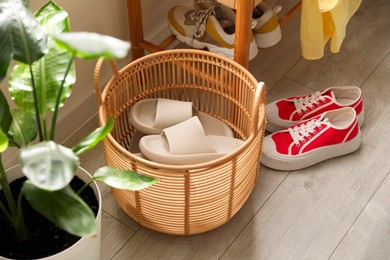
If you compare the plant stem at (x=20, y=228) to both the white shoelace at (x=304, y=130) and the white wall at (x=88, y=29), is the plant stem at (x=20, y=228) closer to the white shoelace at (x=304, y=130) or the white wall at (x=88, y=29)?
the white wall at (x=88, y=29)

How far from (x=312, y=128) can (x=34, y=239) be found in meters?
0.82

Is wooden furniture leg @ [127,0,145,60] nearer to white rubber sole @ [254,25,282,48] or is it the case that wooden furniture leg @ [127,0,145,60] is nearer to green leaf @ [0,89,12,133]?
white rubber sole @ [254,25,282,48]

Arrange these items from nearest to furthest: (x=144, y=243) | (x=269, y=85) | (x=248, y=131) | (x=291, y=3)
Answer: (x=144, y=243) < (x=248, y=131) < (x=269, y=85) < (x=291, y=3)

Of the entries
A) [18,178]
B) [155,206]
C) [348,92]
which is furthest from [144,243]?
[348,92]

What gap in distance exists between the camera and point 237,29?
4.66 ft

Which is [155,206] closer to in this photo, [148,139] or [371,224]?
[148,139]

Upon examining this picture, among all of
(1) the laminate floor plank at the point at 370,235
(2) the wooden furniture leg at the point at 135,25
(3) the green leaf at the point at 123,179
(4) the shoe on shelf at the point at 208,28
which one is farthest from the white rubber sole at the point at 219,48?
(3) the green leaf at the point at 123,179

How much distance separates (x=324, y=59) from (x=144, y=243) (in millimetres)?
894

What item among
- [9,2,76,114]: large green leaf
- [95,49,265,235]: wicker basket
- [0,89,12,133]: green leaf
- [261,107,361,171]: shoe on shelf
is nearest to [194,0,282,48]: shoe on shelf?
[95,49,265,235]: wicker basket

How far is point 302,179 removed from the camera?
1.58 meters

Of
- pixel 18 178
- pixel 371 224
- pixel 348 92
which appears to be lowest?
pixel 371 224

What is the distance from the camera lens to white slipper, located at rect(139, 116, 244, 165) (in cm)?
139

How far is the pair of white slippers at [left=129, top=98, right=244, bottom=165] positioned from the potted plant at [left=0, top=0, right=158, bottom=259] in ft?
0.79

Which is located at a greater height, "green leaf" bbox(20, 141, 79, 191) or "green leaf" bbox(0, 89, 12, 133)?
"green leaf" bbox(20, 141, 79, 191)
